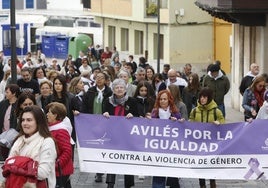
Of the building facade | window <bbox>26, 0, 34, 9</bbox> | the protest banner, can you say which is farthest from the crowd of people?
window <bbox>26, 0, 34, 9</bbox>

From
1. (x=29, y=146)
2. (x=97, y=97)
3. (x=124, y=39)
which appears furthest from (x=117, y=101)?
(x=124, y=39)

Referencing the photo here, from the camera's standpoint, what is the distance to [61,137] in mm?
11180

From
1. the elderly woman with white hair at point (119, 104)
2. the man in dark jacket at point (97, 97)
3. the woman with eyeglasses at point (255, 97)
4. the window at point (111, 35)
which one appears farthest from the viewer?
the window at point (111, 35)

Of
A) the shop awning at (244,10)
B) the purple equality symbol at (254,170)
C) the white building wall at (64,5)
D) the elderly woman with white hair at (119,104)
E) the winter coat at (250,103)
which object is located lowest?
the purple equality symbol at (254,170)

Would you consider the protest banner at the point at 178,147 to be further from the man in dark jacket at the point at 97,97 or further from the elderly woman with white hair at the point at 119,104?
the man in dark jacket at the point at 97,97

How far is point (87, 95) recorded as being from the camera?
15594 millimetres

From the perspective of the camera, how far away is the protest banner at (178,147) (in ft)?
44.8

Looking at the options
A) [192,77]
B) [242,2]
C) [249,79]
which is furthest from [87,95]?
[242,2]

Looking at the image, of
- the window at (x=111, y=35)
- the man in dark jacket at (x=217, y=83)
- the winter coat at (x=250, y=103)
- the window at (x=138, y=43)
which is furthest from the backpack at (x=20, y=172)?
the window at (x=111, y=35)

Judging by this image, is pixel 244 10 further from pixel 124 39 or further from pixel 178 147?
pixel 124 39

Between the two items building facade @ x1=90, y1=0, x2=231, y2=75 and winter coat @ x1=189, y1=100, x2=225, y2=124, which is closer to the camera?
winter coat @ x1=189, y1=100, x2=225, y2=124

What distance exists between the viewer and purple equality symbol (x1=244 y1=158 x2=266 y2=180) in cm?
1370

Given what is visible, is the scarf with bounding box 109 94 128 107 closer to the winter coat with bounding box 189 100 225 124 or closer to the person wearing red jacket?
the winter coat with bounding box 189 100 225 124

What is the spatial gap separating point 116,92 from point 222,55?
98.6 feet
